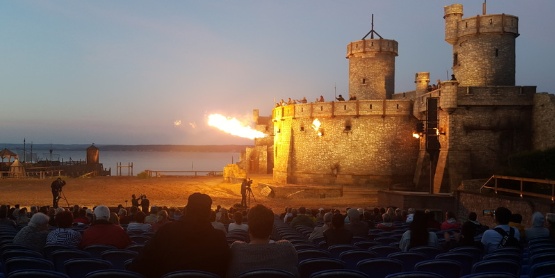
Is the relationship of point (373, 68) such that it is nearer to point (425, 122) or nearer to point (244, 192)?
point (425, 122)

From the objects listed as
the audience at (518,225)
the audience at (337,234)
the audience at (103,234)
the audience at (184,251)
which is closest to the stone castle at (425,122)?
the audience at (518,225)

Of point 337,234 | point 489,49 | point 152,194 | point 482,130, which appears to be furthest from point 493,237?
point 152,194

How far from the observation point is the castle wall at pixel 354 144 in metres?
36.6

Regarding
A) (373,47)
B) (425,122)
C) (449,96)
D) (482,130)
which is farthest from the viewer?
(373,47)

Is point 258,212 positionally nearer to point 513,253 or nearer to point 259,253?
point 259,253

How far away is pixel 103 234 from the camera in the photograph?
293 inches

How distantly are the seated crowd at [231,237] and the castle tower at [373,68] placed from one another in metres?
27.9

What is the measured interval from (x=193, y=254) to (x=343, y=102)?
1335 inches

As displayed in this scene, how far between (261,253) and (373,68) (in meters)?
38.1

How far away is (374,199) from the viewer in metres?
33.7

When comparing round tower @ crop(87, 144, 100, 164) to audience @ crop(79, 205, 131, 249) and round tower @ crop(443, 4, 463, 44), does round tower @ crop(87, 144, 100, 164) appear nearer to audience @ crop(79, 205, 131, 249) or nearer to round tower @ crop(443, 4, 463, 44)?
round tower @ crop(443, 4, 463, 44)

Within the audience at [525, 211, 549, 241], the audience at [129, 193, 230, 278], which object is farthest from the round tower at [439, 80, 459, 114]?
the audience at [129, 193, 230, 278]

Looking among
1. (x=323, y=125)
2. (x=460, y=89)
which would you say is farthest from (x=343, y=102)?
(x=460, y=89)

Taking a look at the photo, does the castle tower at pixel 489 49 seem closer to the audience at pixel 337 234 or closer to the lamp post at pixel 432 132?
the lamp post at pixel 432 132
